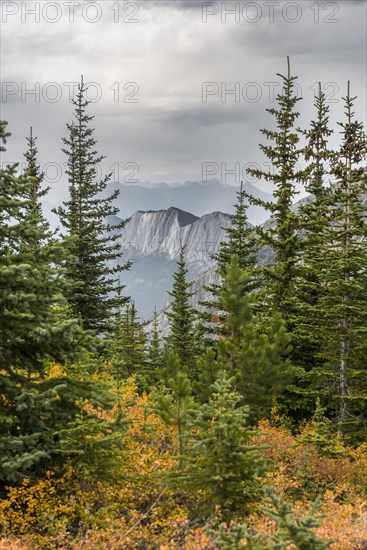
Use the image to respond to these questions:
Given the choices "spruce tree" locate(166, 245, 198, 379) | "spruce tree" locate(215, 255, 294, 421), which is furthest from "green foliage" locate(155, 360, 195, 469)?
"spruce tree" locate(166, 245, 198, 379)

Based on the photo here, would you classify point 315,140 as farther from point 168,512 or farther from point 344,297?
→ point 168,512

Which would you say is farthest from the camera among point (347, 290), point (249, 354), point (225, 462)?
point (347, 290)

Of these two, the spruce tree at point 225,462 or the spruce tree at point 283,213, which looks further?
the spruce tree at point 283,213

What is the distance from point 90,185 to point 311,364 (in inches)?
678

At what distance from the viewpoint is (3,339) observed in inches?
315

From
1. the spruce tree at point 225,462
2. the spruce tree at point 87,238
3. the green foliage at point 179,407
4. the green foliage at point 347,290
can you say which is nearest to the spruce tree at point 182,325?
the spruce tree at point 87,238

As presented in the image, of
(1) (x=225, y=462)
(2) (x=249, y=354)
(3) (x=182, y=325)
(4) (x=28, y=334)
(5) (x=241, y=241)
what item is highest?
(5) (x=241, y=241)

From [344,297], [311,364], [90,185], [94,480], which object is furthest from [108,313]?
[94,480]

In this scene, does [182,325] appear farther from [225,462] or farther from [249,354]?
[225,462]

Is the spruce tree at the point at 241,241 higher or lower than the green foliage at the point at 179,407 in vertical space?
higher

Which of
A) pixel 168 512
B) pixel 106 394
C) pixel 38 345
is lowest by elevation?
pixel 168 512

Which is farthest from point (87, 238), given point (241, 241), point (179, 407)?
point (179, 407)

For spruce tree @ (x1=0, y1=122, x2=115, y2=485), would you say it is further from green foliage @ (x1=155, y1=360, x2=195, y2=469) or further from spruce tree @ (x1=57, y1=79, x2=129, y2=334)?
spruce tree @ (x1=57, y1=79, x2=129, y2=334)

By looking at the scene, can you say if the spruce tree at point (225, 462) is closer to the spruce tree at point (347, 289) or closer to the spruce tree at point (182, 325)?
the spruce tree at point (347, 289)
